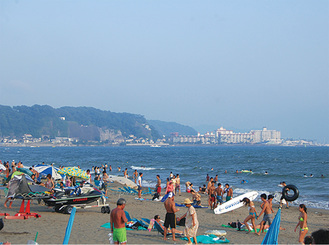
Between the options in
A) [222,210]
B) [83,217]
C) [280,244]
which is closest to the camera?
[280,244]

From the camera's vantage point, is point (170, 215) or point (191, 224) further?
point (170, 215)

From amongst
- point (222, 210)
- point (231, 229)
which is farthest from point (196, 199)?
point (231, 229)

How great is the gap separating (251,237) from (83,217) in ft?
19.1

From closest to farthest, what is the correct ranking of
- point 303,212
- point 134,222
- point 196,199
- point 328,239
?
point 328,239
point 303,212
point 134,222
point 196,199

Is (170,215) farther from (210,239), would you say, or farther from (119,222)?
(119,222)

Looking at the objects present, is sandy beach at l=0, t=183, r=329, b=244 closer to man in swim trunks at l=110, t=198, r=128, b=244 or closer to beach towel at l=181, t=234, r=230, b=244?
beach towel at l=181, t=234, r=230, b=244

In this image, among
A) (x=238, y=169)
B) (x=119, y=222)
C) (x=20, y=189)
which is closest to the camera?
(x=119, y=222)

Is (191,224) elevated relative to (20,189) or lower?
lower

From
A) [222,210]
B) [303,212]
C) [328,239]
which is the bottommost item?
[222,210]

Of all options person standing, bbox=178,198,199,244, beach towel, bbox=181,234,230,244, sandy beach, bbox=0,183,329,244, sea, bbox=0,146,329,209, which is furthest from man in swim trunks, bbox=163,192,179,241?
sea, bbox=0,146,329,209

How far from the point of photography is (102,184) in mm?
20828

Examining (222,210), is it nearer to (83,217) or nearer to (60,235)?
(83,217)

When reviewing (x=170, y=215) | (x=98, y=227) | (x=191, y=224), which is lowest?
(x=98, y=227)

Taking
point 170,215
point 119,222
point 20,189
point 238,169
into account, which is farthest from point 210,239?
point 238,169
